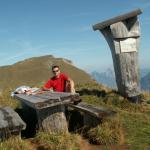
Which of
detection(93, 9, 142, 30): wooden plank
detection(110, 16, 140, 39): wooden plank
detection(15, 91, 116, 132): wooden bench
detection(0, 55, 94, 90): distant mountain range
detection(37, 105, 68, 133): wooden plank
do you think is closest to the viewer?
detection(15, 91, 116, 132): wooden bench

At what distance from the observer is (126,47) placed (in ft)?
37.9

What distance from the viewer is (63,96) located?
23.2 ft

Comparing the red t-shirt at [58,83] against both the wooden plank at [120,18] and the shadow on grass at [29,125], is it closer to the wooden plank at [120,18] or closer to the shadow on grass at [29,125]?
the shadow on grass at [29,125]

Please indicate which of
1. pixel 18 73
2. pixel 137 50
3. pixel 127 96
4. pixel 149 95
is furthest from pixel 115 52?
pixel 18 73

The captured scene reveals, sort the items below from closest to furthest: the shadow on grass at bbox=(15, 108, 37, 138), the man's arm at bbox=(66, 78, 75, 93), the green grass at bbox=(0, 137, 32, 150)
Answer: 1. the green grass at bbox=(0, 137, 32, 150)
2. the shadow on grass at bbox=(15, 108, 37, 138)
3. the man's arm at bbox=(66, 78, 75, 93)

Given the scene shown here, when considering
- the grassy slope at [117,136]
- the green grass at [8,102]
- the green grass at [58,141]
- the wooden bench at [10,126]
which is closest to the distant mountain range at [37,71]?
the green grass at [8,102]

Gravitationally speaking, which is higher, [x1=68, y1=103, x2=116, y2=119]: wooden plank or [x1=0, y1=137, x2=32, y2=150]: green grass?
[x1=68, y1=103, x2=116, y2=119]: wooden plank

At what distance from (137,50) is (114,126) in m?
4.86

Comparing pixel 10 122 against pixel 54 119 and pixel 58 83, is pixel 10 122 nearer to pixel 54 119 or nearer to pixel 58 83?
pixel 54 119

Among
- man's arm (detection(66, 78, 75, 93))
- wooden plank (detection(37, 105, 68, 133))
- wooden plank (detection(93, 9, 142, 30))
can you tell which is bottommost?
wooden plank (detection(37, 105, 68, 133))

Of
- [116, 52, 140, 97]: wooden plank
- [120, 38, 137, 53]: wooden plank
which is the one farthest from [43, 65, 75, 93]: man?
[120, 38, 137, 53]: wooden plank

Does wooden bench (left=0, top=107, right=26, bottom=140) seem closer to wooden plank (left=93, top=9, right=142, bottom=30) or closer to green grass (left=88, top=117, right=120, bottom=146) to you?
green grass (left=88, top=117, right=120, bottom=146)

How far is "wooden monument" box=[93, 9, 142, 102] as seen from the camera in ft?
37.6

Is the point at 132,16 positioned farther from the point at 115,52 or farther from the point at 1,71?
the point at 1,71
